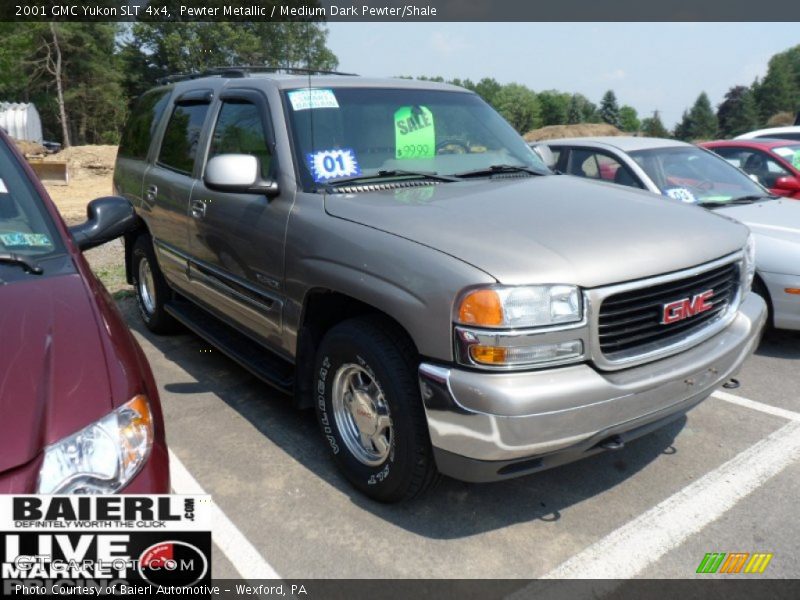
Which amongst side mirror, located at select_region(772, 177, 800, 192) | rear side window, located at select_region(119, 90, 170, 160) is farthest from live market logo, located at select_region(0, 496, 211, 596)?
side mirror, located at select_region(772, 177, 800, 192)

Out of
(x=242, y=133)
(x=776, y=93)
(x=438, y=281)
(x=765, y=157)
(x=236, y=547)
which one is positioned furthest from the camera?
(x=776, y=93)

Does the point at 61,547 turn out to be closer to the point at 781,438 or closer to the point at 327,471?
the point at 327,471

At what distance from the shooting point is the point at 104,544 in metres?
1.74

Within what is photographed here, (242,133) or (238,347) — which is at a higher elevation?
(242,133)

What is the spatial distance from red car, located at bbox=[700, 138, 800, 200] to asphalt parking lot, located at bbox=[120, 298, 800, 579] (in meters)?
4.64

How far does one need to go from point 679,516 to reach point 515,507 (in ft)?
2.37

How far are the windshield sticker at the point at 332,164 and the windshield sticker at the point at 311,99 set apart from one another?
12.9 inches

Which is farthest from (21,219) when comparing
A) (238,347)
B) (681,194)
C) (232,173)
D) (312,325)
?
(681,194)

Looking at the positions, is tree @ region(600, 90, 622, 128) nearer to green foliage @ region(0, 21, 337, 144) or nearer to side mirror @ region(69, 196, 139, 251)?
green foliage @ region(0, 21, 337, 144)

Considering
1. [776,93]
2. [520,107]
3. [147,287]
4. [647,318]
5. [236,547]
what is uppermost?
[776,93]

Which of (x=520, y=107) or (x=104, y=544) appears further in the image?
(x=520, y=107)

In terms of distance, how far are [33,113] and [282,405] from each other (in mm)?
43445

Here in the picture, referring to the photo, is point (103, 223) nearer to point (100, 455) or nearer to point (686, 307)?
point (100, 455)

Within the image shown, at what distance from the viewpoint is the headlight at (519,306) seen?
95.3 inches
